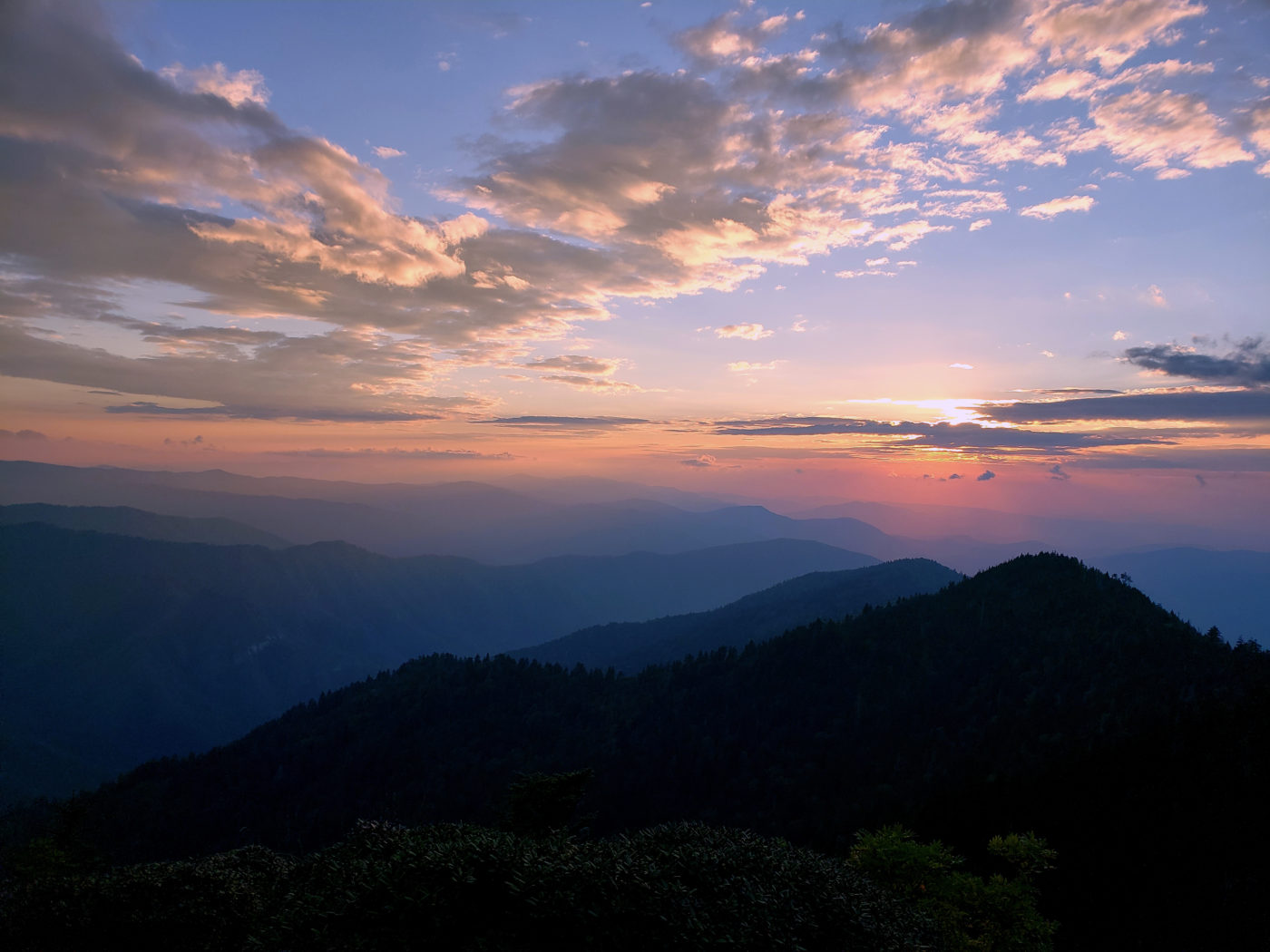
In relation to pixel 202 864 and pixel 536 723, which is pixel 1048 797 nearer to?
pixel 202 864

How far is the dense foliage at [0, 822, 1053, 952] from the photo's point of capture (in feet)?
87.7

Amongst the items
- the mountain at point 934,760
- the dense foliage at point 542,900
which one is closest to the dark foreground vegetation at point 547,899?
the dense foliage at point 542,900

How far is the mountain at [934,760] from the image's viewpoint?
87.9 meters

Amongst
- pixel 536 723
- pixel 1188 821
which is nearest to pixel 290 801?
pixel 536 723

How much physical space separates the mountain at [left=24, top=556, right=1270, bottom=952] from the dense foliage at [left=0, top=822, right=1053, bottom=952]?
5503 centimetres

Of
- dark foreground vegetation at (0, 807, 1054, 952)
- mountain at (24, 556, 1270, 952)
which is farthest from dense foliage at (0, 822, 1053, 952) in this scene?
mountain at (24, 556, 1270, 952)

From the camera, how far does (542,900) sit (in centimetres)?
2739

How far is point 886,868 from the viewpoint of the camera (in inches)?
1633

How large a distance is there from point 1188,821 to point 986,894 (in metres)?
84.2

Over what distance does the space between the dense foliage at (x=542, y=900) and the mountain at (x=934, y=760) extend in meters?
55.0

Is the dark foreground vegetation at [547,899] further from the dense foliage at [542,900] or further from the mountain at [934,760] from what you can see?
the mountain at [934,760]

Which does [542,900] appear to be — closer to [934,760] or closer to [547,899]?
[547,899]

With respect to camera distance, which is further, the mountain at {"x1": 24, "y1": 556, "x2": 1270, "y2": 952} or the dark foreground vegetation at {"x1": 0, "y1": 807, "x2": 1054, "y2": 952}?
the mountain at {"x1": 24, "y1": 556, "x2": 1270, "y2": 952}

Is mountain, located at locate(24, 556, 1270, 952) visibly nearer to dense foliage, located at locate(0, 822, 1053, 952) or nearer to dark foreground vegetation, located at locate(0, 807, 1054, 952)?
dark foreground vegetation, located at locate(0, 807, 1054, 952)
